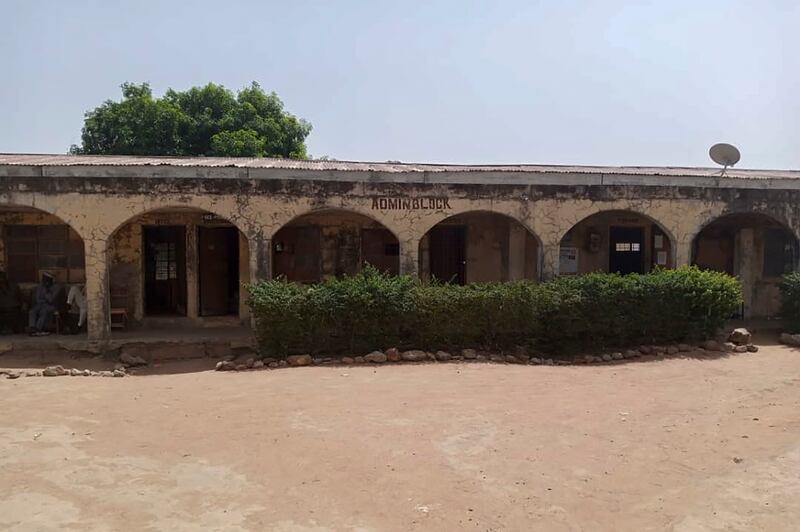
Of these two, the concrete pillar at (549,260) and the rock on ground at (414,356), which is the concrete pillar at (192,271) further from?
the concrete pillar at (549,260)

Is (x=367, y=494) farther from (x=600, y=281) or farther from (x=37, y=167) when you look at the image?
(x=37, y=167)

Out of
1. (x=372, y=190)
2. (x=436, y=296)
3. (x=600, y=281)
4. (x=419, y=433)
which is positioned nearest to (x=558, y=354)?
(x=600, y=281)

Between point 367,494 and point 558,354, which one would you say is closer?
point 367,494

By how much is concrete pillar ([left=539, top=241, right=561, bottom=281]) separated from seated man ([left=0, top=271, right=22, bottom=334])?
33.0ft

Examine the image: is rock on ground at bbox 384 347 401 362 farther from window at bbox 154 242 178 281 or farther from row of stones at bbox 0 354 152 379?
window at bbox 154 242 178 281

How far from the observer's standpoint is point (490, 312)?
10.2 meters

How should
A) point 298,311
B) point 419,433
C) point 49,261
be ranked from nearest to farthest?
point 419,433, point 298,311, point 49,261

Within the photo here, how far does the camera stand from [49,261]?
1246 cm

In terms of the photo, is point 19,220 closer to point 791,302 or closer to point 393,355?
point 393,355

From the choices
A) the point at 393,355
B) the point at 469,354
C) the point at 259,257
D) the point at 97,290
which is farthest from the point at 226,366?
the point at 469,354

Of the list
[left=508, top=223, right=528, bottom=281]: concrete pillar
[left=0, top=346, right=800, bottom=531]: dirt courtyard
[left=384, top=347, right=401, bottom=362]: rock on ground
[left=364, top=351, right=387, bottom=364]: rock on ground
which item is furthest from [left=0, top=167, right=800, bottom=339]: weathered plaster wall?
[left=0, top=346, right=800, bottom=531]: dirt courtyard

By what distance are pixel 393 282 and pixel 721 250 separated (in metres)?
8.56

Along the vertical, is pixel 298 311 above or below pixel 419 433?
above

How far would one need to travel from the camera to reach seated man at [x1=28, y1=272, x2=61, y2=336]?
460 inches
